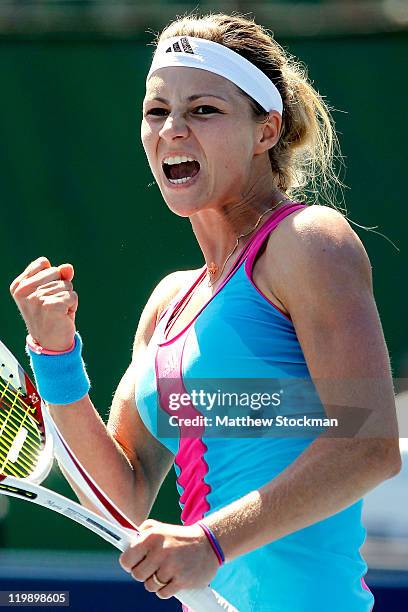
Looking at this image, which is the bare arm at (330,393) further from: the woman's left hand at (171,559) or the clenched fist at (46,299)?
the clenched fist at (46,299)

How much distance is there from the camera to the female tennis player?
1.51 meters

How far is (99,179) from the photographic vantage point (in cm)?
380

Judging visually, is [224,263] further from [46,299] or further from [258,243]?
[46,299]

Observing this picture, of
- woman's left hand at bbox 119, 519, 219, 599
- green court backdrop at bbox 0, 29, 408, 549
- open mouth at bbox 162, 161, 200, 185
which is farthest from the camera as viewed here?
green court backdrop at bbox 0, 29, 408, 549

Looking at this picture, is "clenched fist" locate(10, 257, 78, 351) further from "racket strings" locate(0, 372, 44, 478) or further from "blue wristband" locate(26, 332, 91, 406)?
"racket strings" locate(0, 372, 44, 478)

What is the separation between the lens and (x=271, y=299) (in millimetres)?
1646

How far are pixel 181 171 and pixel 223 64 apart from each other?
0.19 meters

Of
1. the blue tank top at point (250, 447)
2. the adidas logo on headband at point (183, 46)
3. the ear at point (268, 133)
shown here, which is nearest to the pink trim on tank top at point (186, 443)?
the blue tank top at point (250, 447)

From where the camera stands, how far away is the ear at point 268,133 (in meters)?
1.88

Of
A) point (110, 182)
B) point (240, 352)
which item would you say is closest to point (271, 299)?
point (240, 352)

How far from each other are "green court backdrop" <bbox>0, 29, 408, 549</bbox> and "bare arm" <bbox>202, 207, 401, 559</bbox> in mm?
2113

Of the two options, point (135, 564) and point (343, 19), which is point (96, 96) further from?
point (135, 564)

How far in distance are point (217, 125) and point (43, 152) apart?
6.95ft

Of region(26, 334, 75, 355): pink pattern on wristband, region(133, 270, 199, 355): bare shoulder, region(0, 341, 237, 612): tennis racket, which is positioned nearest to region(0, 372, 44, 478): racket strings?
region(0, 341, 237, 612): tennis racket
